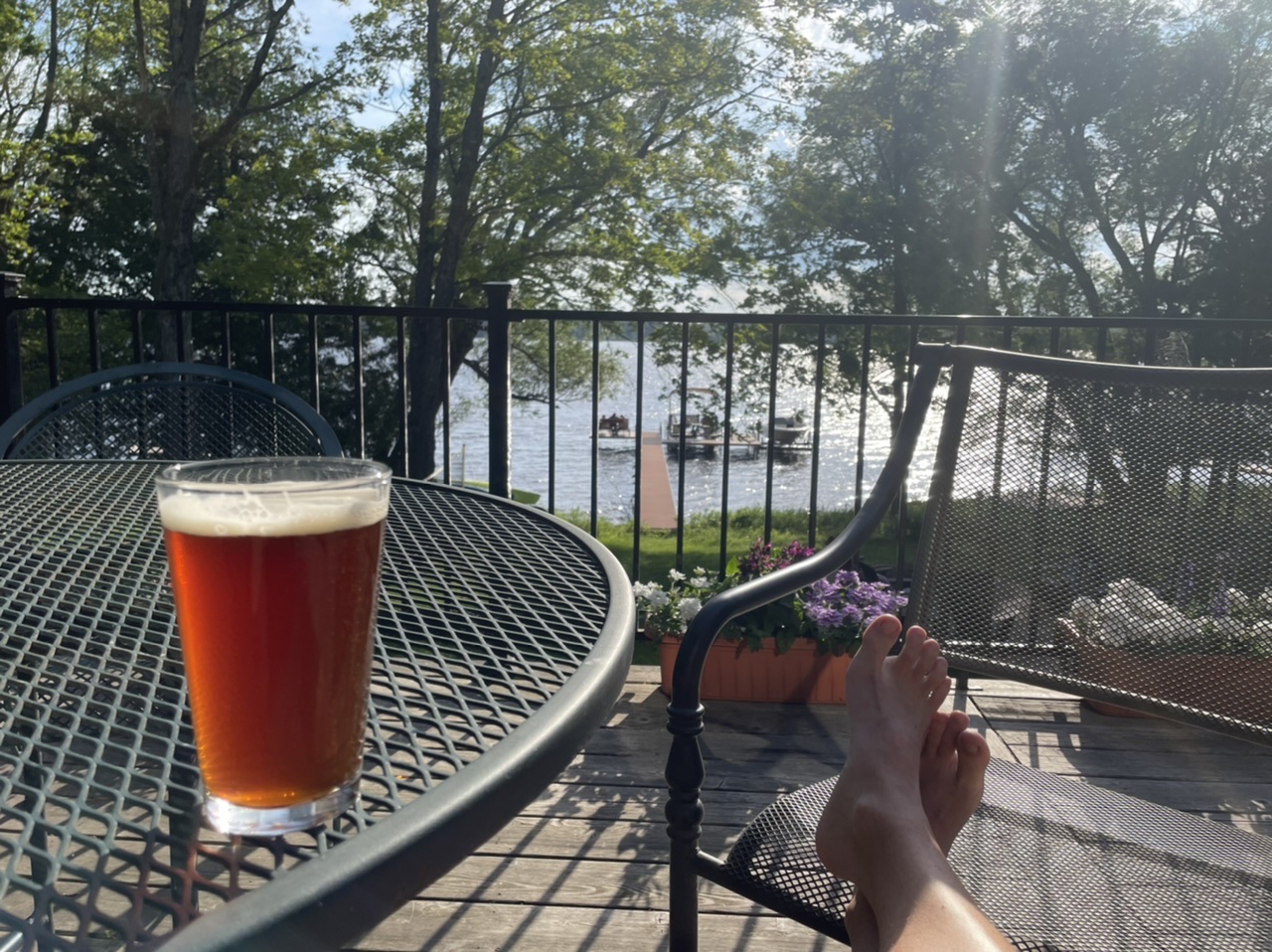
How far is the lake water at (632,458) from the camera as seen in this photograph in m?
22.5

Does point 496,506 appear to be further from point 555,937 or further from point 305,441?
point 305,441

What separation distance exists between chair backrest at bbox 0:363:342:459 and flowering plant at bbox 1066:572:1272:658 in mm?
1609

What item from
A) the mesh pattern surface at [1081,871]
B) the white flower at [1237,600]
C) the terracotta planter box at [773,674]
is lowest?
the terracotta planter box at [773,674]

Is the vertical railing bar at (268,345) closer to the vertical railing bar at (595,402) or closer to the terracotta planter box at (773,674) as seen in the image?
the vertical railing bar at (595,402)

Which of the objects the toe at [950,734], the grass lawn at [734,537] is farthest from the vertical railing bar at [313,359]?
the grass lawn at [734,537]

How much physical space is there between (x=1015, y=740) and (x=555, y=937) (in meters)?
1.47

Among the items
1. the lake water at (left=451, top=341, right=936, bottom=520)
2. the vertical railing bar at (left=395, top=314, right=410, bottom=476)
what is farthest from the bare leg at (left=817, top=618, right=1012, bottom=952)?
the lake water at (left=451, top=341, right=936, bottom=520)

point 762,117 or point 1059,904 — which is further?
point 762,117

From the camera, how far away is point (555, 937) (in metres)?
1.65

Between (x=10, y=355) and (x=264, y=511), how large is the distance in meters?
3.24

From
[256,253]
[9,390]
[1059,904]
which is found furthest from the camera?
[256,253]

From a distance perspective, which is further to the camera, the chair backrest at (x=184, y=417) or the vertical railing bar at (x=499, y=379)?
the vertical railing bar at (x=499, y=379)

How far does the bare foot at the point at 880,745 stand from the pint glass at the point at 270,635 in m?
0.71

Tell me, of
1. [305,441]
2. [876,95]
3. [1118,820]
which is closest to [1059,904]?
[1118,820]
